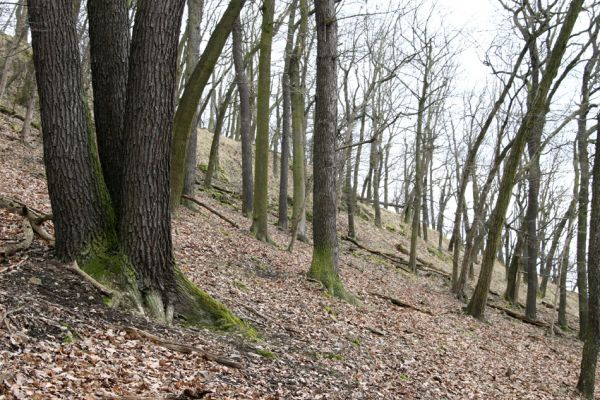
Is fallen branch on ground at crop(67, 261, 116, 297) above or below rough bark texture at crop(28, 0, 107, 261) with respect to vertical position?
below

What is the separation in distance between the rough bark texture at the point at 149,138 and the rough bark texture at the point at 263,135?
7873mm

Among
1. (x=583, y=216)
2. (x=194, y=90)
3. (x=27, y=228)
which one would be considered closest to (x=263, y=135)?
(x=194, y=90)

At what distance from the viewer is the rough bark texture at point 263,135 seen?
14.1 metres

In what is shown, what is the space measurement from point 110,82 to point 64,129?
92 centimetres

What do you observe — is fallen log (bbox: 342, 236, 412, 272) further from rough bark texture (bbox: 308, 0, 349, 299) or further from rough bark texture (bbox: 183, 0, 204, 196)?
rough bark texture (bbox: 308, 0, 349, 299)

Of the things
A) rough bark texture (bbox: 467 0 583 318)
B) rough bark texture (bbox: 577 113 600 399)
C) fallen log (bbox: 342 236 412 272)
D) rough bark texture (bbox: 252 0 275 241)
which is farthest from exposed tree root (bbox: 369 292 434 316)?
fallen log (bbox: 342 236 412 272)

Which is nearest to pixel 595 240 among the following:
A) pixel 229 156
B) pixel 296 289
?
pixel 296 289

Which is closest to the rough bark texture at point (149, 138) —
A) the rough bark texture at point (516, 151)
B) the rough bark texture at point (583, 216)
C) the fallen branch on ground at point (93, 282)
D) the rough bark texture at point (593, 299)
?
the fallen branch on ground at point (93, 282)

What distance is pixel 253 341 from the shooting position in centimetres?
650

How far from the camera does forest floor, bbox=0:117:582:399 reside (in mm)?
4469

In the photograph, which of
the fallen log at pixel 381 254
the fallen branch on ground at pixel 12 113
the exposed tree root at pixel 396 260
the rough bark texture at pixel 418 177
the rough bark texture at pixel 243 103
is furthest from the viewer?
the fallen log at pixel 381 254

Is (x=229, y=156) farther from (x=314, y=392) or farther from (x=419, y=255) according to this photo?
(x=314, y=392)

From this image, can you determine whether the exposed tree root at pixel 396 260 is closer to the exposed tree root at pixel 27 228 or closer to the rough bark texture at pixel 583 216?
the rough bark texture at pixel 583 216

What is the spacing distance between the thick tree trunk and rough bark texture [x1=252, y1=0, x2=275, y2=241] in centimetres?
769
